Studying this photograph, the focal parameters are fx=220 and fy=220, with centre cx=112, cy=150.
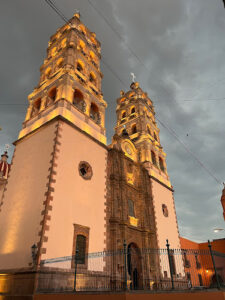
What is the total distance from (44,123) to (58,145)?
3302mm

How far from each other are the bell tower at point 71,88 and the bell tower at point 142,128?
7.74 m

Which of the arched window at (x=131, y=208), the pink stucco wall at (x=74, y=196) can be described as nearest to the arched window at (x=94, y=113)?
the pink stucco wall at (x=74, y=196)

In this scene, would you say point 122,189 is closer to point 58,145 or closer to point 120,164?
point 120,164

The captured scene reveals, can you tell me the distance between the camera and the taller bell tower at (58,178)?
13266 millimetres

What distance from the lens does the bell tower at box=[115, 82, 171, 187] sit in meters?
29.1

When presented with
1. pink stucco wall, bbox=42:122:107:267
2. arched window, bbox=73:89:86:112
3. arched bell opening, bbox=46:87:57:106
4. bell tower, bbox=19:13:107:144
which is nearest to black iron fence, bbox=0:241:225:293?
pink stucco wall, bbox=42:122:107:267

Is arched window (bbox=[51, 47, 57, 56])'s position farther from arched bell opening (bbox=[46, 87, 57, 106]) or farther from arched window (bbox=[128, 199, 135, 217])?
arched window (bbox=[128, 199, 135, 217])

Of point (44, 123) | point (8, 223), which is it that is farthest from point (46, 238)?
point (44, 123)

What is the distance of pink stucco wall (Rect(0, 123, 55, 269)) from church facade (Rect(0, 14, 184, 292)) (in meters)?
0.06

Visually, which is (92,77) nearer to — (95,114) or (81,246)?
(95,114)

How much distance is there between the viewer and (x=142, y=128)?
31.6 m

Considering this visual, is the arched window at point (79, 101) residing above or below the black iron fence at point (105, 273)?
above

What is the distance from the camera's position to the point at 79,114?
2002 cm

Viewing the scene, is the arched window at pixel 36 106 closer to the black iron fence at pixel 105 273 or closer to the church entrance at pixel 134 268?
the black iron fence at pixel 105 273
